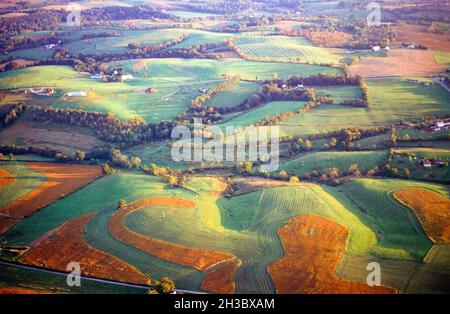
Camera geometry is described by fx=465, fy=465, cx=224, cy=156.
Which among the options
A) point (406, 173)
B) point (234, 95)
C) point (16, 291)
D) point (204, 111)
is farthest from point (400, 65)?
point (16, 291)

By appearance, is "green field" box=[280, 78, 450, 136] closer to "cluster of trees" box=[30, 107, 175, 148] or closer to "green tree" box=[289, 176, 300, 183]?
"green tree" box=[289, 176, 300, 183]

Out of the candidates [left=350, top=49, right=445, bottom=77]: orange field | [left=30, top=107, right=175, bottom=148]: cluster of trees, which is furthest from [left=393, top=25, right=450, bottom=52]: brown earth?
[left=30, top=107, right=175, bottom=148]: cluster of trees

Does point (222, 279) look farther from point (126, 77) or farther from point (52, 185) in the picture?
point (126, 77)

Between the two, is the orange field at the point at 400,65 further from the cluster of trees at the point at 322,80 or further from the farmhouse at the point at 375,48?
the cluster of trees at the point at 322,80

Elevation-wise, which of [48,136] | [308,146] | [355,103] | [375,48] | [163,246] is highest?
[375,48]

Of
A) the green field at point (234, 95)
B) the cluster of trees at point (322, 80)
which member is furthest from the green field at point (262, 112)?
the cluster of trees at point (322, 80)
